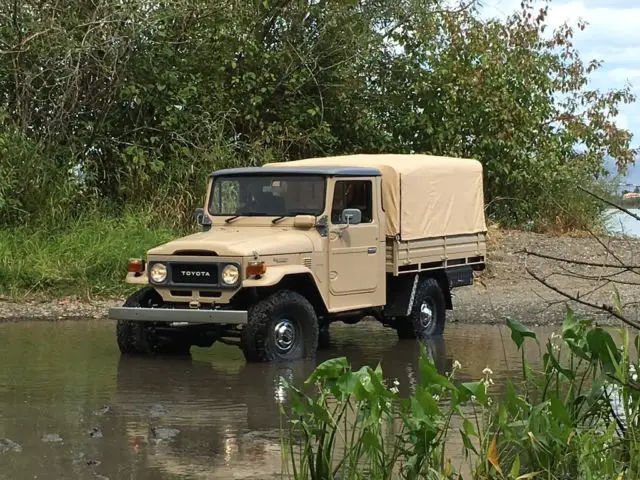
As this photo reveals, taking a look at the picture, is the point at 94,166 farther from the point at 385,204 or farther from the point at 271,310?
the point at 271,310

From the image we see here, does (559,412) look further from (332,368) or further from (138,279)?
(138,279)

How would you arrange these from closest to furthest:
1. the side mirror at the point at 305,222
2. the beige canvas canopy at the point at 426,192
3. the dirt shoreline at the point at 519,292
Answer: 1. the side mirror at the point at 305,222
2. the beige canvas canopy at the point at 426,192
3. the dirt shoreline at the point at 519,292

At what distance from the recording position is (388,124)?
2414cm

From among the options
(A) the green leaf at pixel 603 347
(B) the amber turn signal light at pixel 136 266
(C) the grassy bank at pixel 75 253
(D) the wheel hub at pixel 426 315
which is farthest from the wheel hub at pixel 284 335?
(A) the green leaf at pixel 603 347

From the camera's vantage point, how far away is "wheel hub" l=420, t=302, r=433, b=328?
14523 millimetres

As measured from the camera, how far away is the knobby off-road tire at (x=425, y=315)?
14352mm

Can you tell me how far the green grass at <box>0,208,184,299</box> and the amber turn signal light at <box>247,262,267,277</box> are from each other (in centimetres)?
545

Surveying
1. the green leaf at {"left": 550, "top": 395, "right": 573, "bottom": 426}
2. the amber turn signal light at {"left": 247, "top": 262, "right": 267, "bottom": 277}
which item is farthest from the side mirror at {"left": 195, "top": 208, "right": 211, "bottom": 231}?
the green leaf at {"left": 550, "top": 395, "right": 573, "bottom": 426}

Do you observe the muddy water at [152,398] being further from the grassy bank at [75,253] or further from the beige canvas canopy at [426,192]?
the grassy bank at [75,253]

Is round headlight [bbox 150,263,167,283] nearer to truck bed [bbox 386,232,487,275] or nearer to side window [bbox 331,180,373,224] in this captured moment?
side window [bbox 331,180,373,224]

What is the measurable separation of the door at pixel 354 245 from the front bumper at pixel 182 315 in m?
1.47

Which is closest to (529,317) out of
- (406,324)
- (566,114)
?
(406,324)

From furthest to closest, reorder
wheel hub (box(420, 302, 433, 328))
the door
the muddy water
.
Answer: wheel hub (box(420, 302, 433, 328)) < the door < the muddy water

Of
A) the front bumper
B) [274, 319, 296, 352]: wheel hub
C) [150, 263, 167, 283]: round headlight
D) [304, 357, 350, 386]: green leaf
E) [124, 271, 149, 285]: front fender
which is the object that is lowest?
[274, 319, 296, 352]: wheel hub
